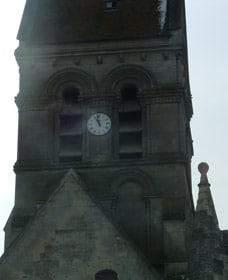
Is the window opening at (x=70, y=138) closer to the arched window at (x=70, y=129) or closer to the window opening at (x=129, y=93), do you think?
the arched window at (x=70, y=129)

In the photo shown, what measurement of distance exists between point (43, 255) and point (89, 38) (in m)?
10.5

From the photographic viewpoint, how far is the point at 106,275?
127ft

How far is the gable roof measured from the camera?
38625 mm

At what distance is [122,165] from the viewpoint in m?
43.9

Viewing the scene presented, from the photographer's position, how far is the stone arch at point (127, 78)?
45344 mm

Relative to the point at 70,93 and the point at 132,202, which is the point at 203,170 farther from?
the point at 70,93

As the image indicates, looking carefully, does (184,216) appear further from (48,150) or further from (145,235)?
(48,150)

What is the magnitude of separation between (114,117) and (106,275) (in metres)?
8.08

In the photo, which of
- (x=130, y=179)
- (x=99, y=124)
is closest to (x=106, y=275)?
(x=130, y=179)

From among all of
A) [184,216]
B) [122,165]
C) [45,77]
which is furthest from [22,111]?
[184,216]

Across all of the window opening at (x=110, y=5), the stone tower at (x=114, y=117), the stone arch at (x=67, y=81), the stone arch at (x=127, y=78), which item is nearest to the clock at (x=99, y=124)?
the stone tower at (x=114, y=117)

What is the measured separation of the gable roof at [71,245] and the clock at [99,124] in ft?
17.1

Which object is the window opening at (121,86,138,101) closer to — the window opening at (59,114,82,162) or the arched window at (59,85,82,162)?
the arched window at (59,85,82,162)

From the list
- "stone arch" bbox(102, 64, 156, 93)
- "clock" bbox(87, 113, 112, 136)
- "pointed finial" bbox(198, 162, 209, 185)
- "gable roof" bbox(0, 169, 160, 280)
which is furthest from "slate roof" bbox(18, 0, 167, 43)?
"gable roof" bbox(0, 169, 160, 280)
